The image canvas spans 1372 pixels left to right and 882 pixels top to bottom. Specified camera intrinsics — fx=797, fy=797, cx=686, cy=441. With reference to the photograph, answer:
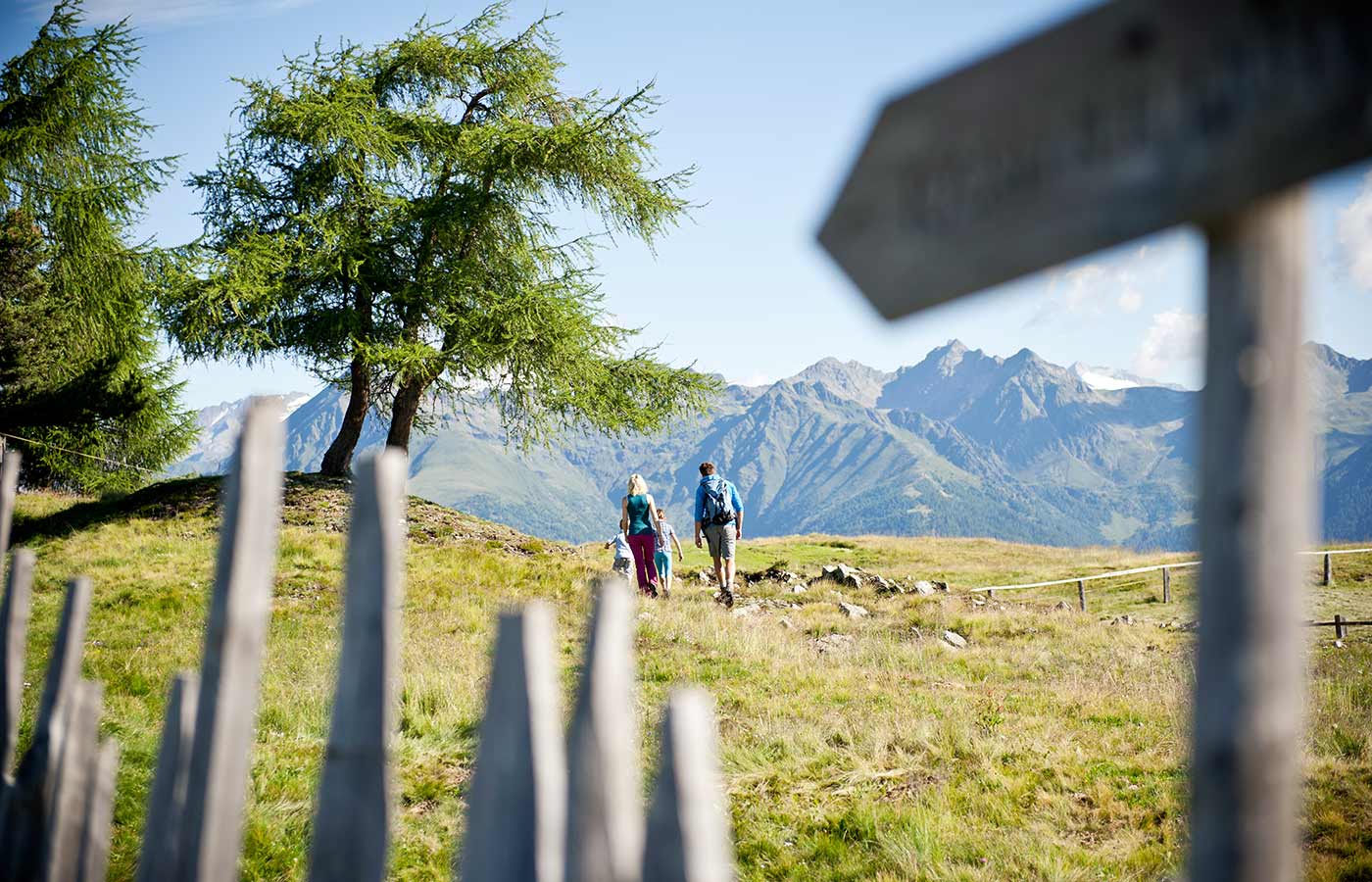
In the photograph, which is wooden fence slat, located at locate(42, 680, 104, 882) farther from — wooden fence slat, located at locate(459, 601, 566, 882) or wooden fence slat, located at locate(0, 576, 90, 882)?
wooden fence slat, located at locate(459, 601, 566, 882)

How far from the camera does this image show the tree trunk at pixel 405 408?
63.2 feet

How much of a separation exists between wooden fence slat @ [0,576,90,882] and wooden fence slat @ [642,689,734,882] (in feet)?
6.28

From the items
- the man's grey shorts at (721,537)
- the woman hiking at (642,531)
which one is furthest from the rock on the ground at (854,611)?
the woman hiking at (642,531)

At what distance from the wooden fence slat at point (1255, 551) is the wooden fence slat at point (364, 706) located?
4.42 feet

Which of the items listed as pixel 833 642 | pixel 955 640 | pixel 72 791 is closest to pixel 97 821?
pixel 72 791

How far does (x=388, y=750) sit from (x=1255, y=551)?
1520mm

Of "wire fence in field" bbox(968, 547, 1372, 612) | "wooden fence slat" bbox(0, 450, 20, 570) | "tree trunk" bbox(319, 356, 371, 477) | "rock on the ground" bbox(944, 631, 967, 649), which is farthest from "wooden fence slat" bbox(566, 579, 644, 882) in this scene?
"tree trunk" bbox(319, 356, 371, 477)

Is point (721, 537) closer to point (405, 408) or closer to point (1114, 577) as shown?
point (405, 408)

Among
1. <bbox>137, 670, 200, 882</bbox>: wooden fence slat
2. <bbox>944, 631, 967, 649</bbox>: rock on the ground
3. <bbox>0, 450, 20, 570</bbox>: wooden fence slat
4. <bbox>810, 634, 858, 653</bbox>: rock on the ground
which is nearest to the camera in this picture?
<bbox>137, 670, 200, 882</bbox>: wooden fence slat

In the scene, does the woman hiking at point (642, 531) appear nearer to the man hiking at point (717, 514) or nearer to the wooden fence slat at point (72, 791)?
the man hiking at point (717, 514)

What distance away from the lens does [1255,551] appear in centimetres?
98

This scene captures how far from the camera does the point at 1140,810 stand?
4965mm

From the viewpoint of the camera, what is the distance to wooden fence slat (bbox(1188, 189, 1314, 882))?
975 millimetres

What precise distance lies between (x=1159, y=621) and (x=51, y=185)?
79.6ft
